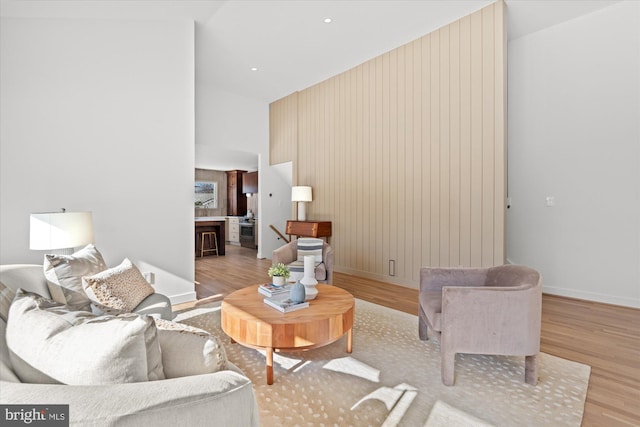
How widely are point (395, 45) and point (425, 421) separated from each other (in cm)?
456

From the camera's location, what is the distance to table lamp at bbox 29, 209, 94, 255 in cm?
219

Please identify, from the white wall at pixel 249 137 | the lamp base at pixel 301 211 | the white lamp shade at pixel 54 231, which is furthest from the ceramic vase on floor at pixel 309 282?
the white wall at pixel 249 137

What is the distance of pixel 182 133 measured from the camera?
3.75 m

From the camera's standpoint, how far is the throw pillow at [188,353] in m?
0.98

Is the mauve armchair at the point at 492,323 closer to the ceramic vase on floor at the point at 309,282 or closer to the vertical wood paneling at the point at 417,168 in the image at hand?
the ceramic vase on floor at the point at 309,282

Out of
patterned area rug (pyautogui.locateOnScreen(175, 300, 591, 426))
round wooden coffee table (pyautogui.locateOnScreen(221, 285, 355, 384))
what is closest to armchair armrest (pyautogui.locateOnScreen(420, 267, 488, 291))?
patterned area rug (pyautogui.locateOnScreen(175, 300, 591, 426))

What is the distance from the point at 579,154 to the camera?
374 centimetres

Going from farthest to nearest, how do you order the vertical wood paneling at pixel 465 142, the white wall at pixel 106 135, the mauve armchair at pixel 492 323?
1. the vertical wood paneling at pixel 465 142
2. the white wall at pixel 106 135
3. the mauve armchair at pixel 492 323

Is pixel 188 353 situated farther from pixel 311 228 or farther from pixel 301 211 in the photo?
pixel 301 211

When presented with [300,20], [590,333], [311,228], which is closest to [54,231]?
[300,20]

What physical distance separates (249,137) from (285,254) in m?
3.37

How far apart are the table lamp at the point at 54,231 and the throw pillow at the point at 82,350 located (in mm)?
1606

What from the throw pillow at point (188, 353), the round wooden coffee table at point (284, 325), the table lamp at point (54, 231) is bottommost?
the round wooden coffee table at point (284, 325)

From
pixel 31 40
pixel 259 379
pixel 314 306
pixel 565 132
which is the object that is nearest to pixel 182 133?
pixel 31 40
